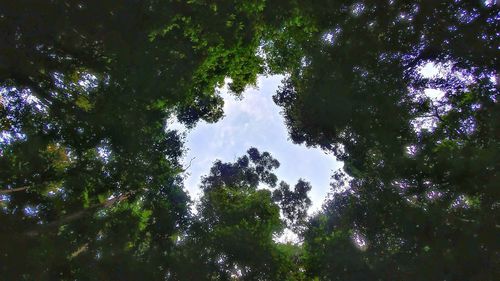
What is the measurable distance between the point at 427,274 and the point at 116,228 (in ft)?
36.3

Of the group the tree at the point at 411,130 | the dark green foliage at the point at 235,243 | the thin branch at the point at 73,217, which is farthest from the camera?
the dark green foliage at the point at 235,243

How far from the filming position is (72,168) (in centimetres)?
1445

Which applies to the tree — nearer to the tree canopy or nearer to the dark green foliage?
the tree canopy

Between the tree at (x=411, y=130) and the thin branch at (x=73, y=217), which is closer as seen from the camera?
the tree at (x=411, y=130)

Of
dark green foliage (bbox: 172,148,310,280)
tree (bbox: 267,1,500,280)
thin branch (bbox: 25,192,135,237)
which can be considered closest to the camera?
tree (bbox: 267,1,500,280)

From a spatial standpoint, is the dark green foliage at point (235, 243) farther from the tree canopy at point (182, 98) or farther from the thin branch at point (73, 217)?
the thin branch at point (73, 217)

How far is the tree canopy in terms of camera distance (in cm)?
1207

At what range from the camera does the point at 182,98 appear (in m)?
16.9

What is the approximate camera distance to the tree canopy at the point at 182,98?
12070mm

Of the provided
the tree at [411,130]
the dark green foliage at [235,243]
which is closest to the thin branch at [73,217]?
the dark green foliage at [235,243]

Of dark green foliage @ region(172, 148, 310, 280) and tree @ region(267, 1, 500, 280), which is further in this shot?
dark green foliage @ region(172, 148, 310, 280)

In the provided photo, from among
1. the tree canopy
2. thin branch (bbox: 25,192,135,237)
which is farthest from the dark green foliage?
Answer: thin branch (bbox: 25,192,135,237)

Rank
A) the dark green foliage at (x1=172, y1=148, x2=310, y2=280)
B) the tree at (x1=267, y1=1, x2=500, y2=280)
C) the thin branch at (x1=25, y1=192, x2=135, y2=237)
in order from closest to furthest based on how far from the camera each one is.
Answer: the tree at (x1=267, y1=1, x2=500, y2=280), the thin branch at (x1=25, y1=192, x2=135, y2=237), the dark green foliage at (x1=172, y1=148, x2=310, y2=280)

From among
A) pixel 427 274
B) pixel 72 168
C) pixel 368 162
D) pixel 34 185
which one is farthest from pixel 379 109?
pixel 34 185
